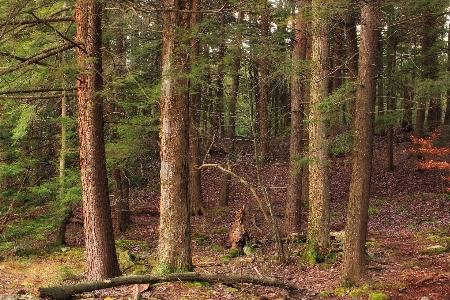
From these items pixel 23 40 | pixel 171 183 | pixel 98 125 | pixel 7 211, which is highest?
pixel 23 40

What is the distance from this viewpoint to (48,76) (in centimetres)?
779

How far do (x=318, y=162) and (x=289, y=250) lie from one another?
2.45 metres

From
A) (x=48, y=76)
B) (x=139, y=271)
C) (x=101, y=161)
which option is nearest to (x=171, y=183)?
(x=101, y=161)

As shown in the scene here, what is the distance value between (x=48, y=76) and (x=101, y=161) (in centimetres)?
192

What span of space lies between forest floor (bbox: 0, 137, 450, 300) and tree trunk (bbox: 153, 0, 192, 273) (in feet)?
3.19

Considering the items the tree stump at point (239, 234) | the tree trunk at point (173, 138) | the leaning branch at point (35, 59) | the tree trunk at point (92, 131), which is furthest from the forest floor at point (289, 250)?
the leaning branch at point (35, 59)

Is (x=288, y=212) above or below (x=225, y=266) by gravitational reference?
above

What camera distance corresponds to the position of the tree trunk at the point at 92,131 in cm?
845

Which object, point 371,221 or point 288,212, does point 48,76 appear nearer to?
point 288,212

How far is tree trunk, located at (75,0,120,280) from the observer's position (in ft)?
27.7

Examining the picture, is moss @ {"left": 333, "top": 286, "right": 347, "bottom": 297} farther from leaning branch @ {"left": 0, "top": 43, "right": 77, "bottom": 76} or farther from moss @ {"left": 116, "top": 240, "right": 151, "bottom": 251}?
moss @ {"left": 116, "top": 240, "right": 151, "bottom": 251}

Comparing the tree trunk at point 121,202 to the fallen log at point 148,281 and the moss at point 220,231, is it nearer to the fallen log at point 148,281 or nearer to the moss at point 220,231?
the moss at point 220,231

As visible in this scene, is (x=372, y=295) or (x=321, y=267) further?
(x=321, y=267)

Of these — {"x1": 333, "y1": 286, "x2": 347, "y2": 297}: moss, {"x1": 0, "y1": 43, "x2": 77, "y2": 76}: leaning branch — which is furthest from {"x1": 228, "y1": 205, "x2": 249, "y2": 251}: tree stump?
{"x1": 0, "y1": 43, "x2": 77, "y2": 76}: leaning branch
